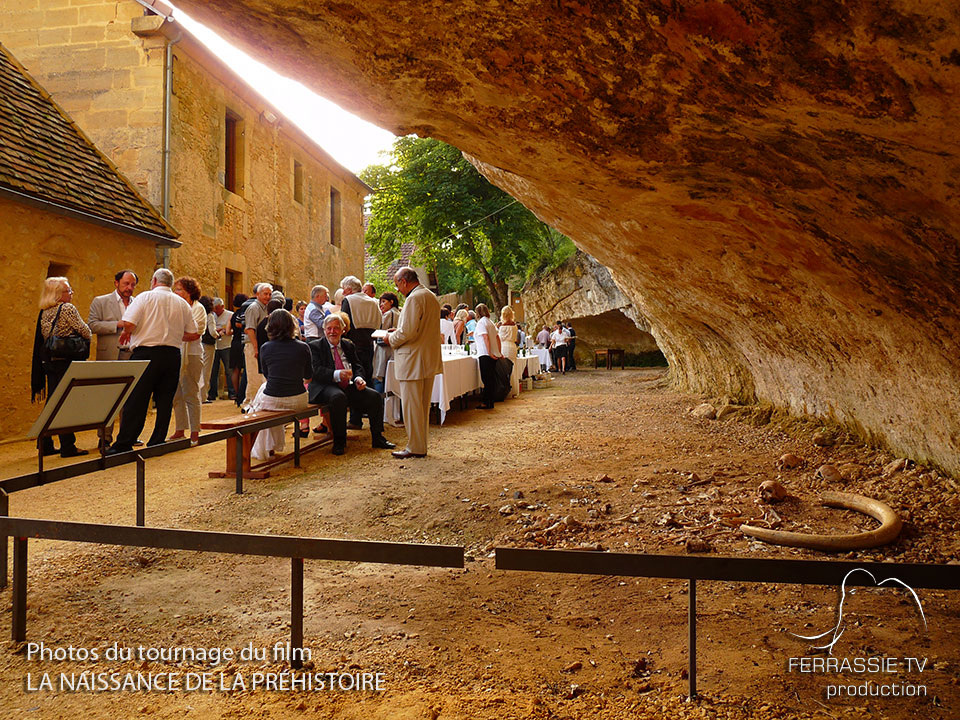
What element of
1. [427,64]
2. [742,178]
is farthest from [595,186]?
[427,64]

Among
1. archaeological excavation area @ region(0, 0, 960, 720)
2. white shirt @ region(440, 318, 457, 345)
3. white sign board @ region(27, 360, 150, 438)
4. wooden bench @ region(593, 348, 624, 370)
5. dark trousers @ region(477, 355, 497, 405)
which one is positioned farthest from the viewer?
wooden bench @ region(593, 348, 624, 370)

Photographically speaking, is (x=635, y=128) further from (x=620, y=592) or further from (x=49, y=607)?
(x=49, y=607)

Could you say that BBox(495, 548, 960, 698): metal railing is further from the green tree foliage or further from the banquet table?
the green tree foliage

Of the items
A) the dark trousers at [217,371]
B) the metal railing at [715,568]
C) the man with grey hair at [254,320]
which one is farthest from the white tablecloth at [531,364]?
the metal railing at [715,568]

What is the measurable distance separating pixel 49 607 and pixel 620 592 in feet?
8.49

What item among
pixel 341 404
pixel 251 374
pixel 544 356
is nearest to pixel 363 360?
pixel 341 404

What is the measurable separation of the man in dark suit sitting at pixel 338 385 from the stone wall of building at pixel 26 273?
3.64 meters

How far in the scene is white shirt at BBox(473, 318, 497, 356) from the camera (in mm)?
10289

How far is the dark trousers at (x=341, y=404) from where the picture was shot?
6395 millimetres

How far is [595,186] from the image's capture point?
3809 millimetres

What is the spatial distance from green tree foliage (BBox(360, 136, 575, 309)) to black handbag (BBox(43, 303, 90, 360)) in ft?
57.9

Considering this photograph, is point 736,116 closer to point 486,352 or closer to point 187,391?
point 187,391

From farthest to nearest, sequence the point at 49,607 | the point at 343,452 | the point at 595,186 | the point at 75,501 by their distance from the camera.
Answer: the point at 343,452, the point at 75,501, the point at 595,186, the point at 49,607

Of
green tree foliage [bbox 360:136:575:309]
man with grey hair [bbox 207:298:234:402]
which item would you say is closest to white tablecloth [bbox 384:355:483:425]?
man with grey hair [bbox 207:298:234:402]
